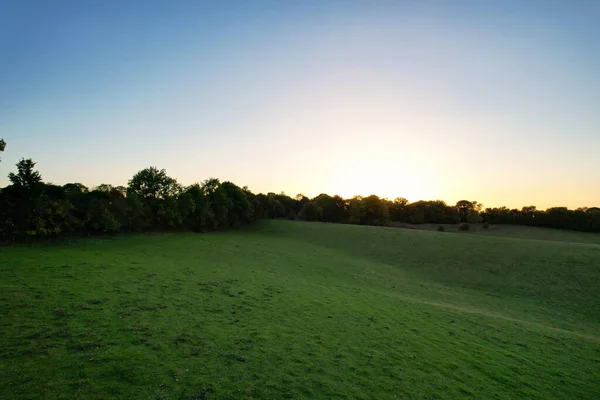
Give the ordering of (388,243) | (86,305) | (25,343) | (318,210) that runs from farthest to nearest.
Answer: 1. (318,210)
2. (388,243)
3. (86,305)
4. (25,343)

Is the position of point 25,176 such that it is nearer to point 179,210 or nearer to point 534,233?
point 179,210

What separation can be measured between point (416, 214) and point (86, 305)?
109 metres

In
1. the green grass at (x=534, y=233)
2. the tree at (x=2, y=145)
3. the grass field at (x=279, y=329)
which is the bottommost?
the grass field at (x=279, y=329)

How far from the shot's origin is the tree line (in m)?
35.6

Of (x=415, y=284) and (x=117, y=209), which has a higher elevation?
(x=117, y=209)

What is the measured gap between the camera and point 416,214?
360 ft

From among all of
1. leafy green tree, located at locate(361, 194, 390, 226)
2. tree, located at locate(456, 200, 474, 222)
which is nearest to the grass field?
leafy green tree, located at locate(361, 194, 390, 226)

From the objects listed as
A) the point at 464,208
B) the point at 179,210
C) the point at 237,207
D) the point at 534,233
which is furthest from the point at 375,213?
the point at 179,210

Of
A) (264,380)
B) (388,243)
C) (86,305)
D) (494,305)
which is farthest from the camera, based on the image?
(388,243)

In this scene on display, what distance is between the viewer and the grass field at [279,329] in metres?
9.51

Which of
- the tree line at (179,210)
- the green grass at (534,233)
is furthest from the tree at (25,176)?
the green grass at (534,233)

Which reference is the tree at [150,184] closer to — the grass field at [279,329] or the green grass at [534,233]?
the grass field at [279,329]

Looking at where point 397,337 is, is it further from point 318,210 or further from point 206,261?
point 318,210

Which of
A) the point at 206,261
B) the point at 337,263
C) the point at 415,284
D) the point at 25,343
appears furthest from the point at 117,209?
the point at 415,284
